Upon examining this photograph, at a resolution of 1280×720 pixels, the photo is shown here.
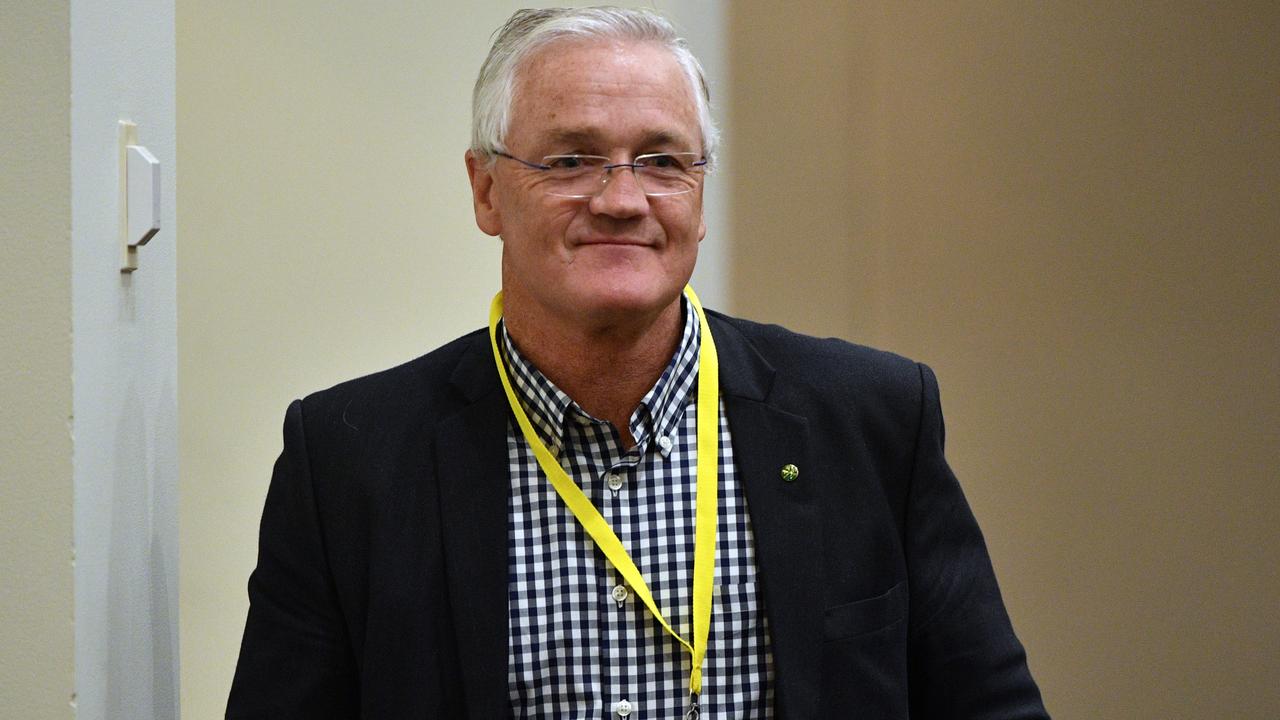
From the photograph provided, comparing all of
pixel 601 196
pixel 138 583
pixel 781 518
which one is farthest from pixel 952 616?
pixel 138 583

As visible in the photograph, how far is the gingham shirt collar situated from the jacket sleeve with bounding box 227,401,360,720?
A: 290 millimetres

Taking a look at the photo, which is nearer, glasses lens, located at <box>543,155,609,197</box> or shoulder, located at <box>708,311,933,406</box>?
glasses lens, located at <box>543,155,609,197</box>

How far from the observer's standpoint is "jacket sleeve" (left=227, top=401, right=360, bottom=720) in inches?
70.2

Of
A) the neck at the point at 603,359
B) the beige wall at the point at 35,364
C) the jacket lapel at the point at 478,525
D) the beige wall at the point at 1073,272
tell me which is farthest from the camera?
the beige wall at the point at 1073,272

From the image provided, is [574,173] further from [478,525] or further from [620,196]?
[478,525]

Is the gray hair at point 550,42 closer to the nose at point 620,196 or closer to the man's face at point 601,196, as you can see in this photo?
the man's face at point 601,196

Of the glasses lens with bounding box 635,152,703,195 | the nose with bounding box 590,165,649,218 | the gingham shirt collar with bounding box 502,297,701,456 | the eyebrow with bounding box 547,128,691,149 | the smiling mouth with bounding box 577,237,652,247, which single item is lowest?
the gingham shirt collar with bounding box 502,297,701,456

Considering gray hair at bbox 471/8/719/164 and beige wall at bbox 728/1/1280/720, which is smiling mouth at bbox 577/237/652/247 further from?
beige wall at bbox 728/1/1280/720

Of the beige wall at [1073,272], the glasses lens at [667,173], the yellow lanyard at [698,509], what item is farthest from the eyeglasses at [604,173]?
the beige wall at [1073,272]

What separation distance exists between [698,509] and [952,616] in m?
0.34

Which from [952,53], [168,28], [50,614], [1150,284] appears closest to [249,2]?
[168,28]

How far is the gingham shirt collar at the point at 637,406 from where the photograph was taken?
1807mm

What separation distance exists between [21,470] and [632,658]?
2.32 feet

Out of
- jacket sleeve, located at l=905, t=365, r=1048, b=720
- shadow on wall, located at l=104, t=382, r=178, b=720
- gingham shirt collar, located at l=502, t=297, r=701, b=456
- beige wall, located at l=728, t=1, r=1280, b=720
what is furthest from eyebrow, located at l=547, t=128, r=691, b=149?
beige wall, located at l=728, t=1, r=1280, b=720
